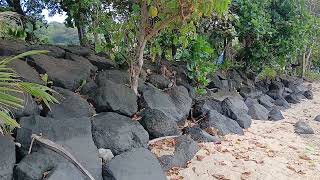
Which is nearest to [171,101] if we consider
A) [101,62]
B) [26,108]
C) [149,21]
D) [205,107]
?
[205,107]

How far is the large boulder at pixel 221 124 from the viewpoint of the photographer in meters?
5.86

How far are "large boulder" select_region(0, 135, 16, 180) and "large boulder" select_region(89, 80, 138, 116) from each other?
60.1 inches

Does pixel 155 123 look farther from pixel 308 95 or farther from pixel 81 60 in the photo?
pixel 308 95

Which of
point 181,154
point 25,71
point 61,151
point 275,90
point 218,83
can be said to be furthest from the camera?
point 275,90

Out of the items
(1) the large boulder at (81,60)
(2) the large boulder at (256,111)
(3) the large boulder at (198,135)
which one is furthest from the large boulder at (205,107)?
(1) the large boulder at (81,60)

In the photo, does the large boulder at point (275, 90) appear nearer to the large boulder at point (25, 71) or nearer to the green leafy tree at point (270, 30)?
the green leafy tree at point (270, 30)

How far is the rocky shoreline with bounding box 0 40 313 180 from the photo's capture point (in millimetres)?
3367

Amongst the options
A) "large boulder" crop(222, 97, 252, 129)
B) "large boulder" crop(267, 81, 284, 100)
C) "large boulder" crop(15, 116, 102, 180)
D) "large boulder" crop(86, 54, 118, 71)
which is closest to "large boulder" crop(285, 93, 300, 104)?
"large boulder" crop(267, 81, 284, 100)

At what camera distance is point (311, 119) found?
8.39 meters

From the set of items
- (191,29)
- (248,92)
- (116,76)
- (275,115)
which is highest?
(191,29)

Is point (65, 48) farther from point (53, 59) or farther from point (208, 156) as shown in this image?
point (208, 156)

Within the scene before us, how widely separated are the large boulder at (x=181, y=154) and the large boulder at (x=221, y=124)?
0.87m

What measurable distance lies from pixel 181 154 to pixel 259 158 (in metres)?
1.20

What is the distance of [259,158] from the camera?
16.6 feet
